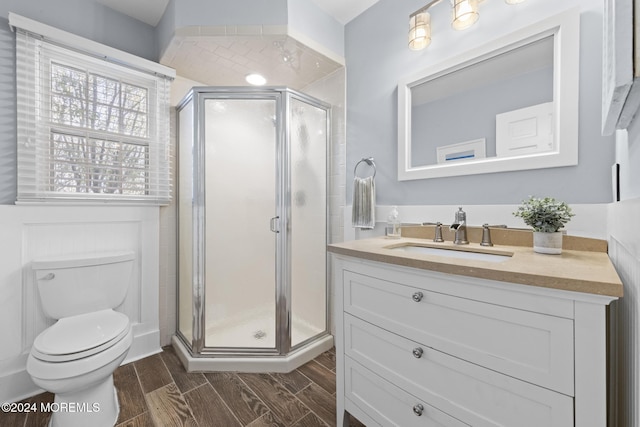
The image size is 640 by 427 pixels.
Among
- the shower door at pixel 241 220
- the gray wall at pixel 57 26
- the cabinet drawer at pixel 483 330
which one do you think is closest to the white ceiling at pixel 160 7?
the gray wall at pixel 57 26

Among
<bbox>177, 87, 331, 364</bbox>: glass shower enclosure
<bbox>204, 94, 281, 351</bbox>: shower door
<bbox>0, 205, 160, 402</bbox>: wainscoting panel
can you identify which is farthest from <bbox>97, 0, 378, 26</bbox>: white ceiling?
<bbox>0, 205, 160, 402</bbox>: wainscoting panel

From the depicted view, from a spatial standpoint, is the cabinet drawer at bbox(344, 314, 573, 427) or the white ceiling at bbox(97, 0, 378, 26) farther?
the white ceiling at bbox(97, 0, 378, 26)

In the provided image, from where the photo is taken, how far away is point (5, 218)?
1508 mm

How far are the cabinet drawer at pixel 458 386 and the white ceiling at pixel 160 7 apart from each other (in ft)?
6.80

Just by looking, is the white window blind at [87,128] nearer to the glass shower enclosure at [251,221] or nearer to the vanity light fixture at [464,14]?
the glass shower enclosure at [251,221]

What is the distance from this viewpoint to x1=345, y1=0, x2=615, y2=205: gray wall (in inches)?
42.9

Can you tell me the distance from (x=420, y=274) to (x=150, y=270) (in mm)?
1982

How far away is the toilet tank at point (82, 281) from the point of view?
1540mm

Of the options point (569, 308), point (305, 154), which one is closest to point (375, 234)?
point (305, 154)

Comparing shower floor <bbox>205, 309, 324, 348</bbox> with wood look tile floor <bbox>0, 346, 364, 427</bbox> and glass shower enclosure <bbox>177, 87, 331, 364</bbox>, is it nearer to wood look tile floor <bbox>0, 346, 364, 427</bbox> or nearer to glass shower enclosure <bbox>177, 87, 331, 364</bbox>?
glass shower enclosure <bbox>177, 87, 331, 364</bbox>

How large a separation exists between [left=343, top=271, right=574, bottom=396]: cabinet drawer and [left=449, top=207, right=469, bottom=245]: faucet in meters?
0.53

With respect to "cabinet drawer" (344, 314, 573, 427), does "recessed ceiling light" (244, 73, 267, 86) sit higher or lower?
higher

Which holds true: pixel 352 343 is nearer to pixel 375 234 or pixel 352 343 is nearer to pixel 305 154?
pixel 375 234

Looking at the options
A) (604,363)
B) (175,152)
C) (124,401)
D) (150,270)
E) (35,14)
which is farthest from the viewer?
(175,152)
